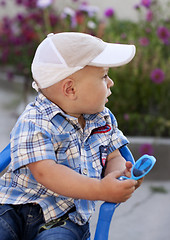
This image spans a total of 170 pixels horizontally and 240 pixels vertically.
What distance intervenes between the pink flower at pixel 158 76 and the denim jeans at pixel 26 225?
2.14 metres

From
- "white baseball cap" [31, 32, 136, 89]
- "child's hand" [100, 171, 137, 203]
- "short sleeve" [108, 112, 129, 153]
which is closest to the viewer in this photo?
"child's hand" [100, 171, 137, 203]

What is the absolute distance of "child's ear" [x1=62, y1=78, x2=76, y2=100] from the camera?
181 cm

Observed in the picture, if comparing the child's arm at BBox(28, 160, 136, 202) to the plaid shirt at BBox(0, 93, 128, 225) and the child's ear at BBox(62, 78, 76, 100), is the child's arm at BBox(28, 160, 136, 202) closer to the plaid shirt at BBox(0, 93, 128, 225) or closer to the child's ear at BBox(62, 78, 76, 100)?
the plaid shirt at BBox(0, 93, 128, 225)

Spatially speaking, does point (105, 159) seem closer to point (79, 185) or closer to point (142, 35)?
point (79, 185)

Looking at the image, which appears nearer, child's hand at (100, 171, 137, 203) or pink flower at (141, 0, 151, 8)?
child's hand at (100, 171, 137, 203)

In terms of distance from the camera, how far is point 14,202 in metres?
1.84

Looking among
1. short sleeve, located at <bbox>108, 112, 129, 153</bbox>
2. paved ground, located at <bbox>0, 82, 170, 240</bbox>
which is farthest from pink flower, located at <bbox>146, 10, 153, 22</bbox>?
short sleeve, located at <bbox>108, 112, 129, 153</bbox>

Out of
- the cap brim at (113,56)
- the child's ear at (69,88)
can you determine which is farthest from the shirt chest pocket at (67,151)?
the cap brim at (113,56)

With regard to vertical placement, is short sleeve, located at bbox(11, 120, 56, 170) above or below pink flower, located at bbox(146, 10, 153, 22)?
above

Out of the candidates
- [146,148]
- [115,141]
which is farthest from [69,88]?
[146,148]

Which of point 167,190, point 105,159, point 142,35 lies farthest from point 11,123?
point 105,159

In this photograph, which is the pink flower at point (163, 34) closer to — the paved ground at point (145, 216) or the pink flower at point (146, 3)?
the pink flower at point (146, 3)

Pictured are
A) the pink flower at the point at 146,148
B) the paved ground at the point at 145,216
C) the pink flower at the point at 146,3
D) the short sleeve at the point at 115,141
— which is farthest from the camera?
the pink flower at the point at 146,3

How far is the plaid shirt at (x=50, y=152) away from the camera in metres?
1.73
